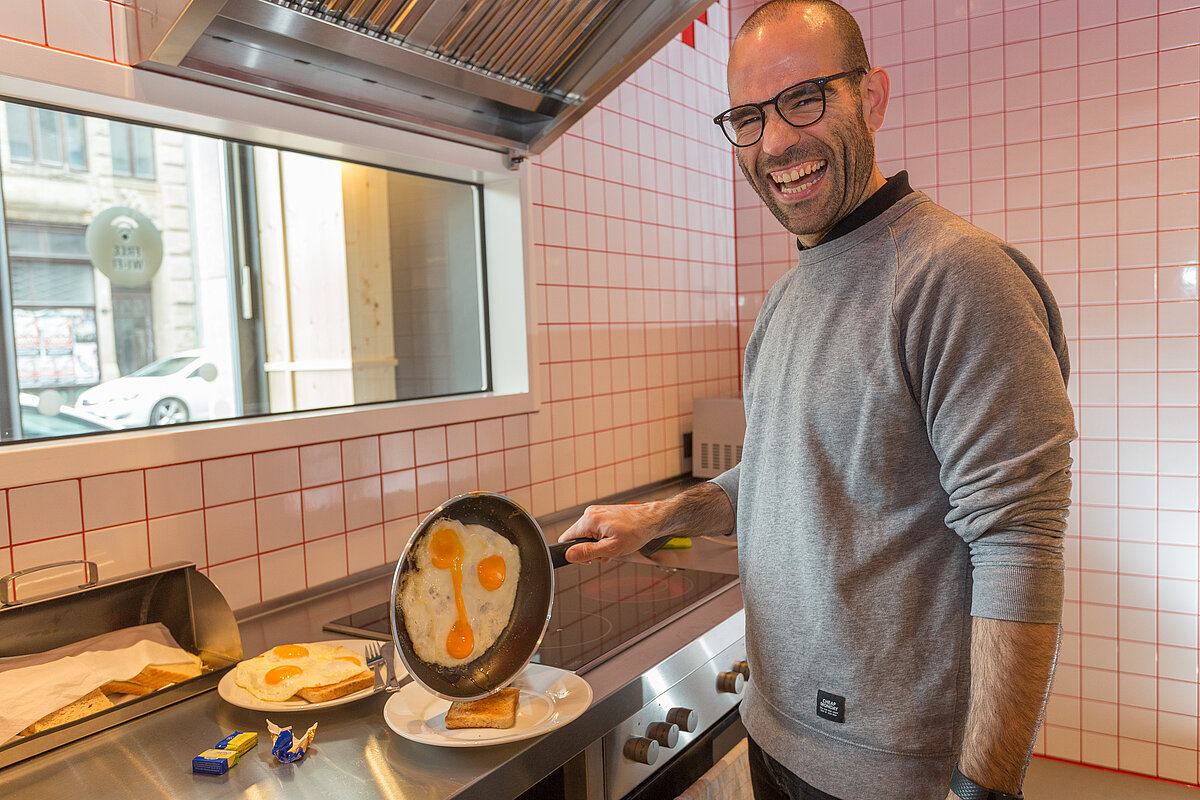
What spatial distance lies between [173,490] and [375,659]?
437 mm

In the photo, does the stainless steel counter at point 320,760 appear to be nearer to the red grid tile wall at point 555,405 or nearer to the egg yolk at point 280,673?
the egg yolk at point 280,673

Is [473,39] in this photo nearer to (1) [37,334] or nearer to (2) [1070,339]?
(1) [37,334]

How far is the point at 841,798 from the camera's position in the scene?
0.96 m

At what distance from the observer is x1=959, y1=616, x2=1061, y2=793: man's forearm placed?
82cm

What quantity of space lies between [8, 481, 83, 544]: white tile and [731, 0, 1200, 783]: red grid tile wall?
2501 millimetres

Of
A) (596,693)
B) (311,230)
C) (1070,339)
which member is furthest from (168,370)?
(1070,339)

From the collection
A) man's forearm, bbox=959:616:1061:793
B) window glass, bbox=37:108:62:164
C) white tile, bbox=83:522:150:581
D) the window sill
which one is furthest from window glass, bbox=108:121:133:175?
man's forearm, bbox=959:616:1061:793

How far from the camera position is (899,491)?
928 mm

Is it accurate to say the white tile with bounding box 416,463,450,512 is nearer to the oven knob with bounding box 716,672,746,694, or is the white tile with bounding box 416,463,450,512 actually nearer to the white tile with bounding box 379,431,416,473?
the white tile with bounding box 379,431,416,473

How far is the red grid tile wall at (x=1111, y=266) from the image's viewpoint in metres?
2.40

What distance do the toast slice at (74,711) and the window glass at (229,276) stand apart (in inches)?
22.3

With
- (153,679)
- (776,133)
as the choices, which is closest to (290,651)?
(153,679)

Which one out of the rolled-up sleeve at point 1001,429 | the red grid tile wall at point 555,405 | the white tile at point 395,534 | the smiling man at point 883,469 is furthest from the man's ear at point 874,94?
the white tile at point 395,534

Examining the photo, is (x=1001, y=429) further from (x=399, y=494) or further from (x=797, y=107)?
(x=399, y=494)
